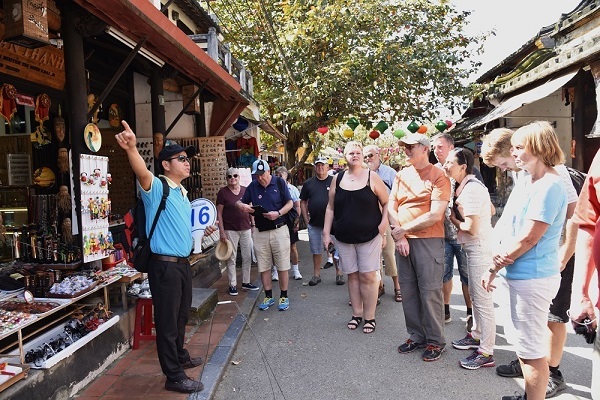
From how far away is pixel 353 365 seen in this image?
4.20 meters

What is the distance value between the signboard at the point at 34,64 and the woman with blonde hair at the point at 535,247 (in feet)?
15.2

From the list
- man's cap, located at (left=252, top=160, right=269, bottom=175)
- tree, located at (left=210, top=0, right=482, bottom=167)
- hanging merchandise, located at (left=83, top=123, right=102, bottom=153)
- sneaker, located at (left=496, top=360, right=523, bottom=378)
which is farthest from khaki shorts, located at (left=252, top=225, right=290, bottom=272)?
tree, located at (left=210, top=0, right=482, bottom=167)

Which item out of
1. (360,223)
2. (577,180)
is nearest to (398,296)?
(360,223)

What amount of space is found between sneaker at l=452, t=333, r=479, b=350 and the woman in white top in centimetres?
11

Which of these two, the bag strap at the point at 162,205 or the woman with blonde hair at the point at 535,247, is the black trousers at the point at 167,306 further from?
the woman with blonde hair at the point at 535,247

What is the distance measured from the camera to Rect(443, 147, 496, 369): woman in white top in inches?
159

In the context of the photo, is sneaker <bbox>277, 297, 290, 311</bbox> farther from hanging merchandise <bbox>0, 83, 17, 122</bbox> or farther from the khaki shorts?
hanging merchandise <bbox>0, 83, 17, 122</bbox>

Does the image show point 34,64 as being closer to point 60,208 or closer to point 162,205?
point 60,208

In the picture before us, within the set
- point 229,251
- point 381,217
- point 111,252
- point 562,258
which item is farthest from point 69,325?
point 562,258

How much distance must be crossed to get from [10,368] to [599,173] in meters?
3.71

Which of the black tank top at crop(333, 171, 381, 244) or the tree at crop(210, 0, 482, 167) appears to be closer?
the black tank top at crop(333, 171, 381, 244)

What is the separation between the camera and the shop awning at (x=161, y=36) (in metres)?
3.94

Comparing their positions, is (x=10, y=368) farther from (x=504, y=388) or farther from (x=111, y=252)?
(x=504, y=388)

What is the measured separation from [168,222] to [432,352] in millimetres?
2727
